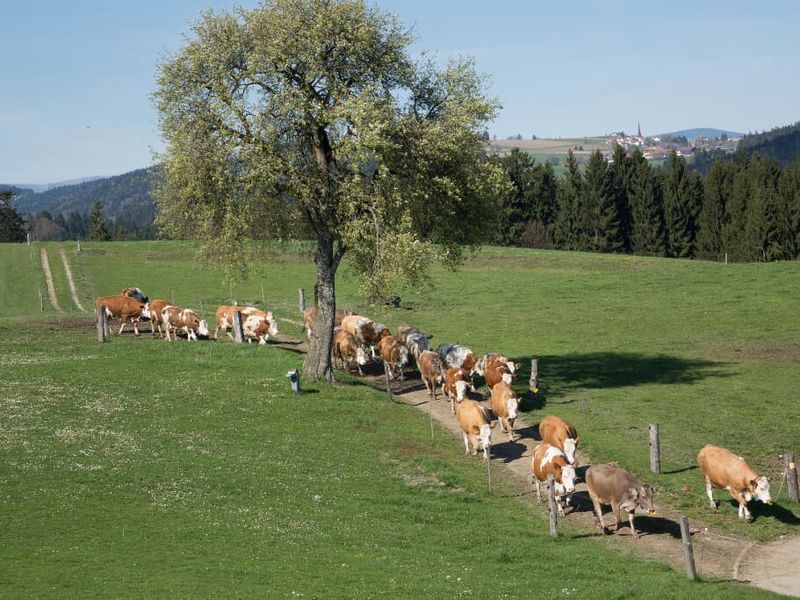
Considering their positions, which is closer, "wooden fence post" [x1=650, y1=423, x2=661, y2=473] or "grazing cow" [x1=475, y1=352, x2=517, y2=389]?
"wooden fence post" [x1=650, y1=423, x2=661, y2=473]

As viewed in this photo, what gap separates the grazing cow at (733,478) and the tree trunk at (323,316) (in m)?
16.6

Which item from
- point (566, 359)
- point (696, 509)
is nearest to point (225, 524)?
point (696, 509)

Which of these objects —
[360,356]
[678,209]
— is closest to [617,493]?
[360,356]

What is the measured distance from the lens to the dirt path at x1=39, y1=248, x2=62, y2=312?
6706 cm


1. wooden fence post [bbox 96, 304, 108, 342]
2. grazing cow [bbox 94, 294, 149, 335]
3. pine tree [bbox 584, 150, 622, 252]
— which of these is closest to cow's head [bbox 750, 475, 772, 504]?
wooden fence post [bbox 96, 304, 108, 342]

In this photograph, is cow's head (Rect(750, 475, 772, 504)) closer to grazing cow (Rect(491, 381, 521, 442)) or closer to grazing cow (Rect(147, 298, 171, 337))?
grazing cow (Rect(491, 381, 521, 442))

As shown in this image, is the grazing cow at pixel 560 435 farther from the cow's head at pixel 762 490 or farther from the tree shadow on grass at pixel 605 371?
the tree shadow on grass at pixel 605 371

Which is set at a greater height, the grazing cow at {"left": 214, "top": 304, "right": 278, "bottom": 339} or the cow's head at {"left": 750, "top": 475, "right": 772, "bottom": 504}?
the grazing cow at {"left": 214, "top": 304, "right": 278, "bottom": 339}

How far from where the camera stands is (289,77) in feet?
116

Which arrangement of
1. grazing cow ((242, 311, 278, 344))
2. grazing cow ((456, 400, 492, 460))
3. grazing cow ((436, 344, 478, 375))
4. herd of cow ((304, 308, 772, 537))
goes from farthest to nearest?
1. grazing cow ((242, 311, 278, 344))
2. grazing cow ((436, 344, 478, 375))
3. grazing cow ((456, 400, 492, 460))
4. herd of cow ((304, 308, 772, 537))

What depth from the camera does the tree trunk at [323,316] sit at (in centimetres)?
3725

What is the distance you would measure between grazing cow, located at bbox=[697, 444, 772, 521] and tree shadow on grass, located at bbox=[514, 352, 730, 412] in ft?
37.6

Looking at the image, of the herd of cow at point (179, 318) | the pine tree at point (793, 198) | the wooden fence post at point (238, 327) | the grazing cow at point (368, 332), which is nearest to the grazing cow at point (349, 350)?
the grazing cow at point (368, 332)

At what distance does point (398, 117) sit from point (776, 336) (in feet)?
87.7
